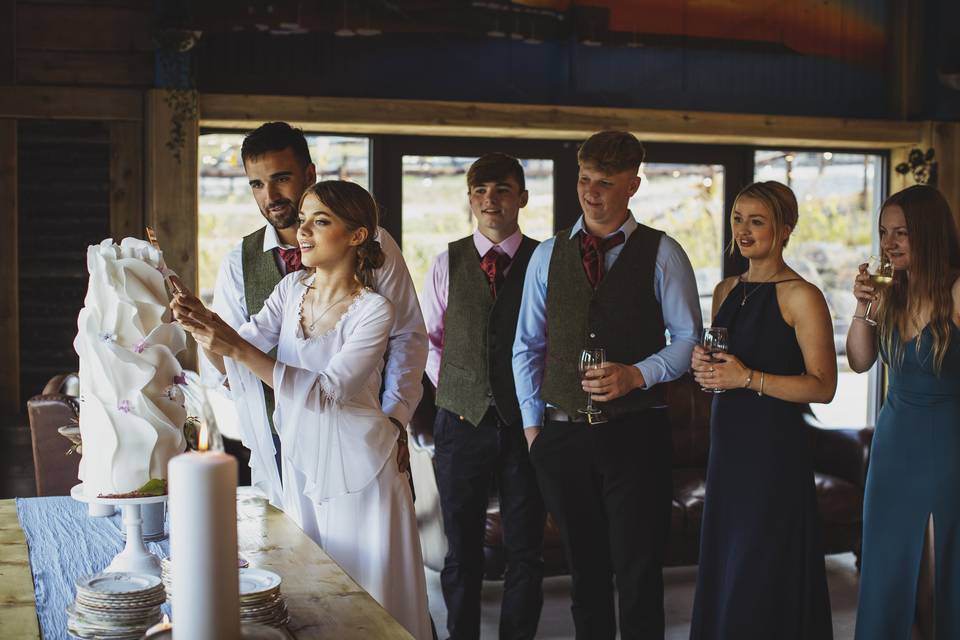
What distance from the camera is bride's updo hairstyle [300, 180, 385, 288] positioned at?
2451 mm

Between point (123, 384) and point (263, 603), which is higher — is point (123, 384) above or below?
above

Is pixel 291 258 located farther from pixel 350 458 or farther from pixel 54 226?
pixel 54 226

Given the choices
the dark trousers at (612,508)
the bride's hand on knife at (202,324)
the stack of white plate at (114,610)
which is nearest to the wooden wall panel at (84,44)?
the dark trousers at (612,508)

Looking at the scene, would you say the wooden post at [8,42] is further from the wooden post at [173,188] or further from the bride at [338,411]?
the bride at [338,411]

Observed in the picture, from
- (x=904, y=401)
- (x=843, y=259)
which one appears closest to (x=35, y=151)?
(x=904, y=401)

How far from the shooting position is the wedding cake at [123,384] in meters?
1.78

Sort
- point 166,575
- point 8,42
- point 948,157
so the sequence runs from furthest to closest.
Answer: point 948,157
point 8,42
point 166,575

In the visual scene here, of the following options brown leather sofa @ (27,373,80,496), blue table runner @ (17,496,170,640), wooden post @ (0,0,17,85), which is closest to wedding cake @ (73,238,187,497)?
blue table runner @ (17,496,170,640)

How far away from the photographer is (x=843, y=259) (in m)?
6.91

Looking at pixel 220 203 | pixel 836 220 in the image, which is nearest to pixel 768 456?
pixel 220 203

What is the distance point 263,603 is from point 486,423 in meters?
2.13

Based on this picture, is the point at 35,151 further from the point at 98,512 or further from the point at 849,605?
the point at 849,605

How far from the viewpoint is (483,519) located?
3699 millimetres

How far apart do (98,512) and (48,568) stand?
25 cm
